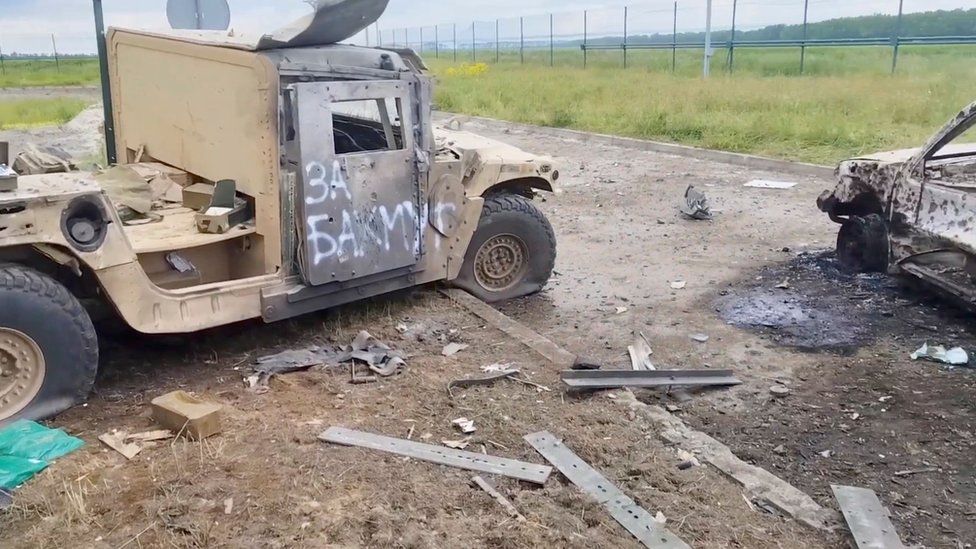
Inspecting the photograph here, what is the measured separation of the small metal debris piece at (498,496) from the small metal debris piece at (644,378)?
3.94 ft

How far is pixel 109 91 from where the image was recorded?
261 inches

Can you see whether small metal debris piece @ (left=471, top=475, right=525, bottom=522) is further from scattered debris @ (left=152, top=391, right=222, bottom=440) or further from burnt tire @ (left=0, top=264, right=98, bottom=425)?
burnt tire @ (left=0, top=264, right=98, bottom=425)

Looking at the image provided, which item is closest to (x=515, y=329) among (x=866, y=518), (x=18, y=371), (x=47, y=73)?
(x=866, y=518)

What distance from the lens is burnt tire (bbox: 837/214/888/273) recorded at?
7.25 m

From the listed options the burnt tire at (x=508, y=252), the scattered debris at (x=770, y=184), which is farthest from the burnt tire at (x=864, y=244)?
the scattered debris at (x=770, y=184)

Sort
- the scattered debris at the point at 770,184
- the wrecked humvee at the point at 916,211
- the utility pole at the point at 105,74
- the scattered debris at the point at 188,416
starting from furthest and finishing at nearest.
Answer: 1. the scattered debris at the point at 770,184
2. the utility pole at the point at 105,74
3. the wrecked humvee at the point at 916,211
4. the scattered debris at the point at 188,416

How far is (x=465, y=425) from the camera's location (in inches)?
173

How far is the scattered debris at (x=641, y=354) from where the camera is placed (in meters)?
5.49

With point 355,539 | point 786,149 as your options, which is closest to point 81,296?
point 355,539

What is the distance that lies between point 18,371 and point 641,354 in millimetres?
3681

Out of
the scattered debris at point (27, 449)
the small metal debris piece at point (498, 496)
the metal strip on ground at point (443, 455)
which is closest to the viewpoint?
the small metal debris piece at point (498, 496)

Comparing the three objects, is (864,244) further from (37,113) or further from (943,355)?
(37,113)

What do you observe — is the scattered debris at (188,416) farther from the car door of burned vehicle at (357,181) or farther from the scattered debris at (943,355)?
the scattered debris at (943,355)

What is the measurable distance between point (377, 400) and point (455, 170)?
1.99 m
